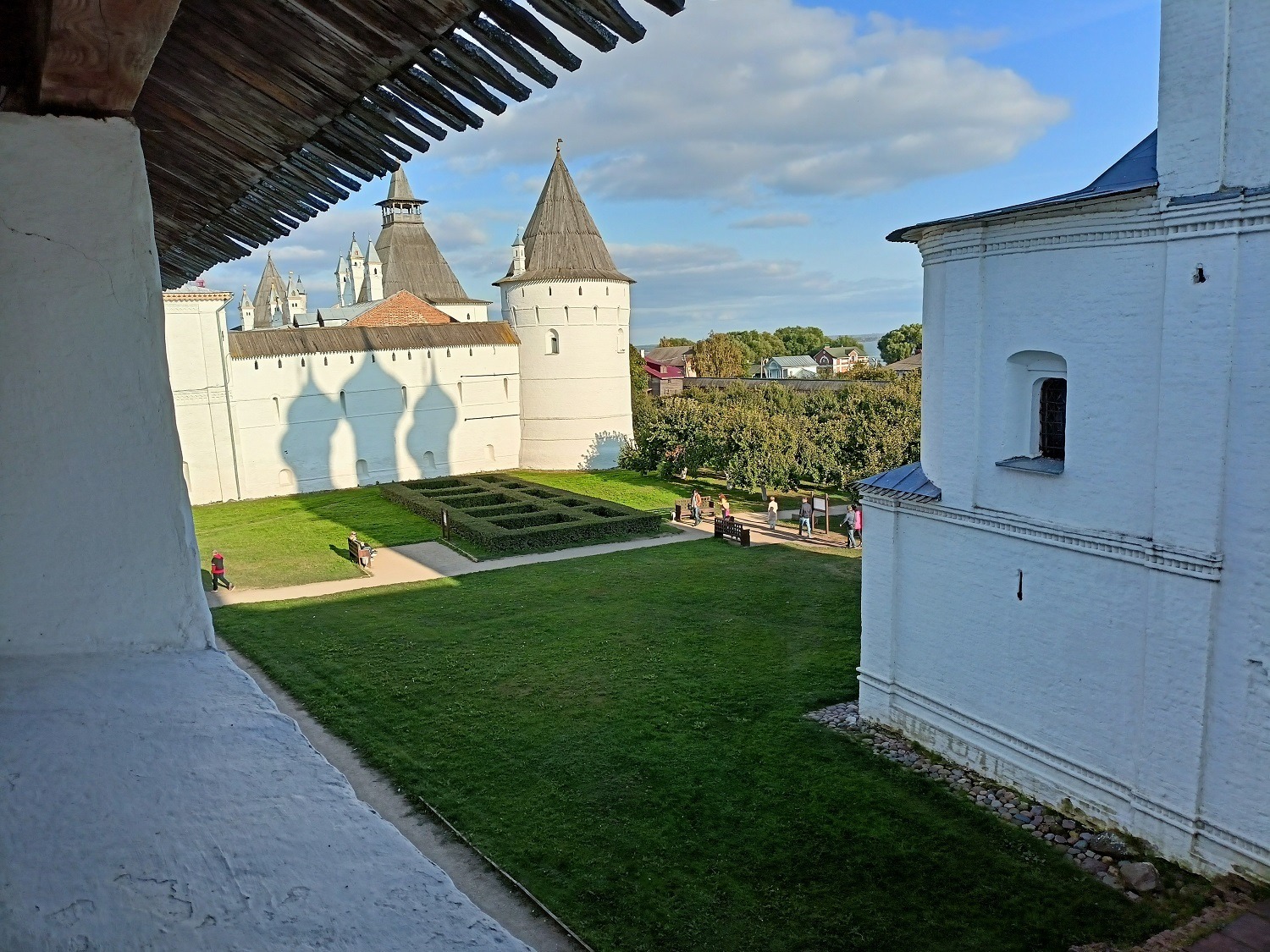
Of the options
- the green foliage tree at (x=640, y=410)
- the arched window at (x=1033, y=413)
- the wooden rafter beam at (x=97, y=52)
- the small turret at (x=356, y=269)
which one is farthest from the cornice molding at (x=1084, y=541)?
the small turret at (x=356, y=269)

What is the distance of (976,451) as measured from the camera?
30.9 ft

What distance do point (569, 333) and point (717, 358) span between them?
147ft

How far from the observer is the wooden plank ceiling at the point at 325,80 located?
1877 millimetres

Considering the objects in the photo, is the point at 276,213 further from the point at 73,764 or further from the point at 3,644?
the point at 73,764

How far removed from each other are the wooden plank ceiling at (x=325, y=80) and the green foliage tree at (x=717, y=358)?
2951 inches

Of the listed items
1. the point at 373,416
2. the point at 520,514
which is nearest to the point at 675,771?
the point at 520,514

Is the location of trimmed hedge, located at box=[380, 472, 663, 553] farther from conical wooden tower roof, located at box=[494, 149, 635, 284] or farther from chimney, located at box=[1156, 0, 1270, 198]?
chimney, located at box=[1156, 0, 1270, 198]

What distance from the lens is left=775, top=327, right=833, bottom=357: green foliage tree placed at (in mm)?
122375

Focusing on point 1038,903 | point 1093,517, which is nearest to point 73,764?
point 1038,903

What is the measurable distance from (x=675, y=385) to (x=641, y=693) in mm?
66395

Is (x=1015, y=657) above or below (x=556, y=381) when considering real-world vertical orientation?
below

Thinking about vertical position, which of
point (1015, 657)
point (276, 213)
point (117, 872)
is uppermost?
point (276, 213)

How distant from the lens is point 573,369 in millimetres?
34656

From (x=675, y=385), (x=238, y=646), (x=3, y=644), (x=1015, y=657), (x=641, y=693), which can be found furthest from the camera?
(x=675, y=385)
